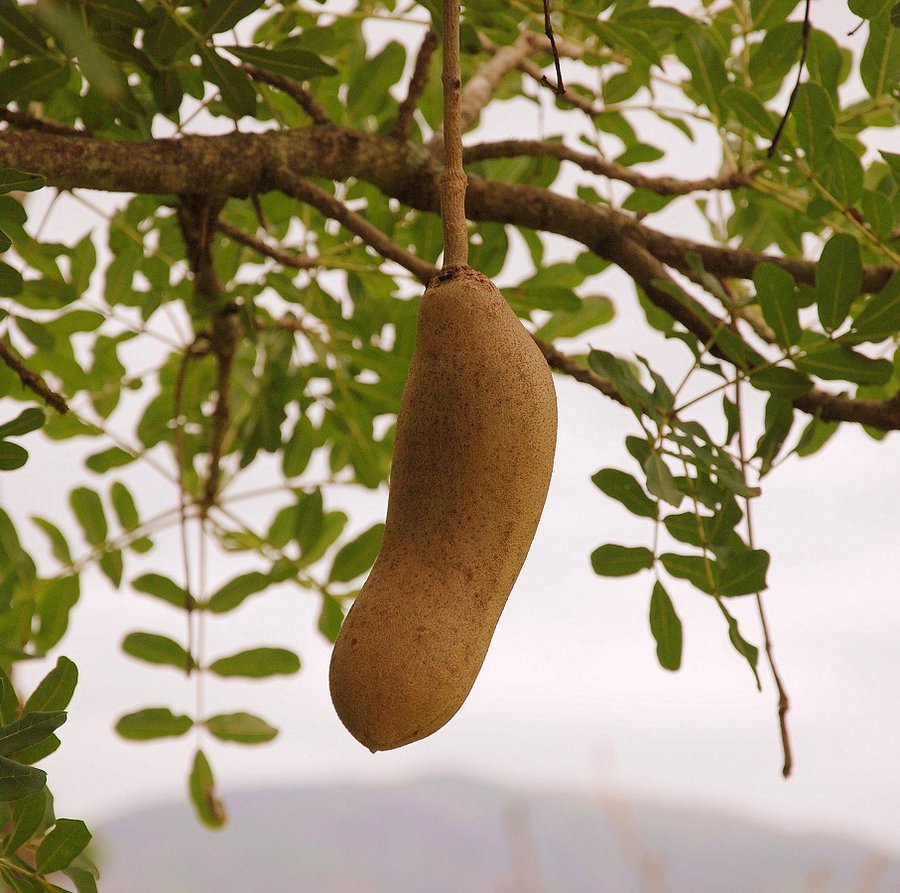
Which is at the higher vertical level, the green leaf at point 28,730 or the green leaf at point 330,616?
the green leaf at point 330,616

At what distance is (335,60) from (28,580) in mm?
581

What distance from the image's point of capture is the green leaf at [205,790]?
109 centimetres

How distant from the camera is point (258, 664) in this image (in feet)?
3.79

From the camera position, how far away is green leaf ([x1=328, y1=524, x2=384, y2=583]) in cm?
114

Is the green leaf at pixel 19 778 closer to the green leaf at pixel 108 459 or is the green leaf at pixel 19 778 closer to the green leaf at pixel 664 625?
the green leaf at pixel 664 625

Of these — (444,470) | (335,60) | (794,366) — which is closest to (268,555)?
(335,60)

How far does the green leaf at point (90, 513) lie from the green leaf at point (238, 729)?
0.82 ft

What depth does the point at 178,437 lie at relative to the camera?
104cm

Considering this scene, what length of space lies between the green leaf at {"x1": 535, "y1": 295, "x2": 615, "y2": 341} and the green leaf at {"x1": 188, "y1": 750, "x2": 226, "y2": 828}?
0.53 m

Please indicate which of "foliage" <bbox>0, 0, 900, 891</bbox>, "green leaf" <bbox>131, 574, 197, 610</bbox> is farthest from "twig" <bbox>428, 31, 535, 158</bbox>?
"green leaf" <bbox>131, 574, 197, 610</bbox>

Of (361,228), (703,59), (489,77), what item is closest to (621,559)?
(361,228)

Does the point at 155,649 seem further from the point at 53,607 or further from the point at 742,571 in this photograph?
the point at 742,571

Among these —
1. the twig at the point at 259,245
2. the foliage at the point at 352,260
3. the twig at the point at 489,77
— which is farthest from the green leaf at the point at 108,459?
the twig at the point at 489,77

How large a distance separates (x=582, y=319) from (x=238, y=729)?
53 cm
